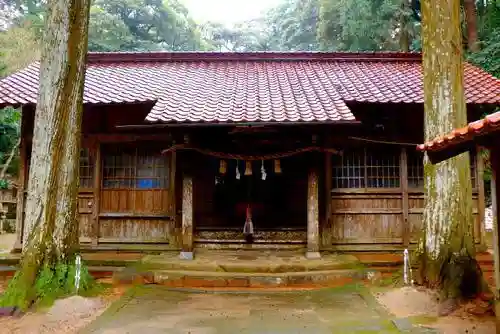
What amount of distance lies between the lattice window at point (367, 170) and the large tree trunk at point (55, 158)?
19.7 feet

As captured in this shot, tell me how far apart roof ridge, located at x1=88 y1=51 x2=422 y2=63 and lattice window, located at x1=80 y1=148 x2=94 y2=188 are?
12.7 feet

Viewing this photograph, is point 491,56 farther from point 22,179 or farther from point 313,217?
point 22,179

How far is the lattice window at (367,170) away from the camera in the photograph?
9.62m

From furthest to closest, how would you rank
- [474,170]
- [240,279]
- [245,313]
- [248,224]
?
[474,170]
[248,224]
[240,279]
[245,313]

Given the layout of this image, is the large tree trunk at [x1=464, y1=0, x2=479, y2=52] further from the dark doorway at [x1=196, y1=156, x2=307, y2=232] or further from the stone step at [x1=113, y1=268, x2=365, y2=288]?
the stone step at [x1=113, y1=268, x2=365, y2=288]

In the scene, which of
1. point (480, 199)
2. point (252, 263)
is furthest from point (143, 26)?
point (480, 199)

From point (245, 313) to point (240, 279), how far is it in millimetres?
1564

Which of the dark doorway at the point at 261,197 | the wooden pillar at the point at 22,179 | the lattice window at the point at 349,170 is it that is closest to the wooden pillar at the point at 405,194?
the lattice window at the point at 349,170

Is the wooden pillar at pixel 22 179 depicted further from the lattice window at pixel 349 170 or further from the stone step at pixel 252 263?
the lattice window at pixel 349 170

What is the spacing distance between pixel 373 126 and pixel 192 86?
4.74 meters

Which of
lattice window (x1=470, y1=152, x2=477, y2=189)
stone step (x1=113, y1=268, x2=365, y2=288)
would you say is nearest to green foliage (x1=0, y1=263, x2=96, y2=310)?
stone step (x1=113, y1=268, x2=365, y2=288)

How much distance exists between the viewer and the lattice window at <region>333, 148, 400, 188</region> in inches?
379

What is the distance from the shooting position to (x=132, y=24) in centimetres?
2752

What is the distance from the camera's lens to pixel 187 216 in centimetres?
852
